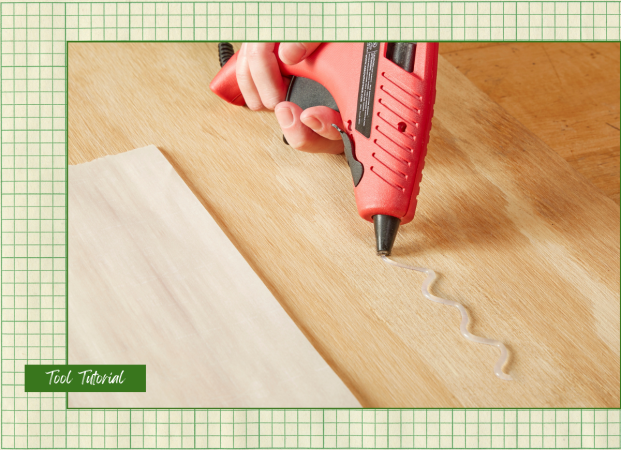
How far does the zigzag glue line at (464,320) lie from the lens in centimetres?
45

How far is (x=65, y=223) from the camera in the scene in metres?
0.49

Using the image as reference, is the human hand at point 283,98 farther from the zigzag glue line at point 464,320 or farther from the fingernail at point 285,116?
the zigzag glue line at point 464,320

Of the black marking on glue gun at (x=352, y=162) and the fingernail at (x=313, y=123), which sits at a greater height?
the fingernail at (x=313, y=123)

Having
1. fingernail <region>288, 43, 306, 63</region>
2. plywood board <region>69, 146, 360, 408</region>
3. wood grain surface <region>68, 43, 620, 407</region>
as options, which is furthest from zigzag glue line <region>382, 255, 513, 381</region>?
fingernail <region>288, 43, 306, 63</region>

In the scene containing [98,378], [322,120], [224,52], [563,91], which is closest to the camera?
[98,378]

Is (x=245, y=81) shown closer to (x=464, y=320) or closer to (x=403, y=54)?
(x=403, y=54)

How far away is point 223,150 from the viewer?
0.60 metres

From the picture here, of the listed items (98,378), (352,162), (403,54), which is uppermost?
(403,54)

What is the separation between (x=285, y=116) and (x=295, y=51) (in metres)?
0.07

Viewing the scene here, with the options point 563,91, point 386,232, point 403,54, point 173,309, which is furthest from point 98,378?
point 563,91

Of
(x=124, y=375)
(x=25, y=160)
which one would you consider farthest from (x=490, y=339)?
(x=25, y=160)

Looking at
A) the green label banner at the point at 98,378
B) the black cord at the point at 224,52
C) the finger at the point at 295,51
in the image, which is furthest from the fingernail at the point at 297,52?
the green label banner at the point at 98,378

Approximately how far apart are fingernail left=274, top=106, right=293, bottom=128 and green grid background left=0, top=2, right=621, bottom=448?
4.1 inches

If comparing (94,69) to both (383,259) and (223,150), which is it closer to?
(223,150)
